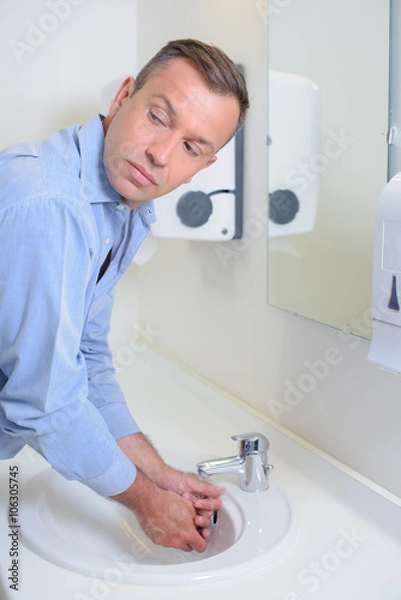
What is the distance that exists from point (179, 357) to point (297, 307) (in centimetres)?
60

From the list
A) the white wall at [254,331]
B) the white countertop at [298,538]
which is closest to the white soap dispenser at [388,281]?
the white wall at [254,331]

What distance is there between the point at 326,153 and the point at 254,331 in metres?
0.43

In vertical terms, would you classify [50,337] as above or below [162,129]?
below

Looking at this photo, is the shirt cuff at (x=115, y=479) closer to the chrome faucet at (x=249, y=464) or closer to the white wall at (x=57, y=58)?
the chrome faucet at (x=249, y=464)

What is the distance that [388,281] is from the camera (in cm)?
85

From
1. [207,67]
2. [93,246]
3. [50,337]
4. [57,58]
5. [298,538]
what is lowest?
[298,538]

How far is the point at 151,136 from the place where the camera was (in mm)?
984

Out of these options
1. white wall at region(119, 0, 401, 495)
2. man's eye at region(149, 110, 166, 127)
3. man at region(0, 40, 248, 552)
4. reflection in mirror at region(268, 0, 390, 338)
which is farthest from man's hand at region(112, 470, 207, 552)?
man's eye at region(149, 110, 166, 127)

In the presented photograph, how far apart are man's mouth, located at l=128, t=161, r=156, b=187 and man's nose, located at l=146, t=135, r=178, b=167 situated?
0.02m

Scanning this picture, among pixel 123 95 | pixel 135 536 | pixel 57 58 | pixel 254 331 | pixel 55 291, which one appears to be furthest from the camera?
pixel 57 58

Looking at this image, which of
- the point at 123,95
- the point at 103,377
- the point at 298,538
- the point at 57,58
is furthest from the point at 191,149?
the point at 57,58

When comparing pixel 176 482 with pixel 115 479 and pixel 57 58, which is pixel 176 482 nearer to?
pixel 115 479

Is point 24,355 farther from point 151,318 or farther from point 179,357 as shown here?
point 151,318

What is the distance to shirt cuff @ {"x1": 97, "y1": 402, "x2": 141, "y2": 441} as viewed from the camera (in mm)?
1209
